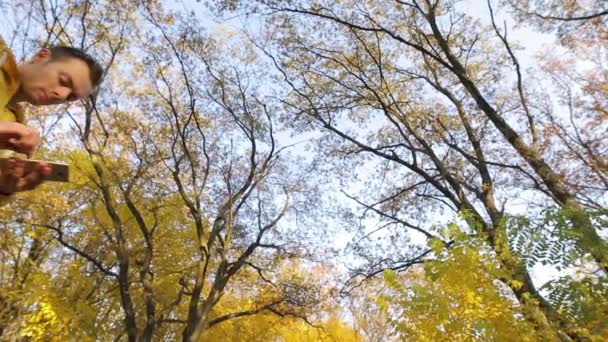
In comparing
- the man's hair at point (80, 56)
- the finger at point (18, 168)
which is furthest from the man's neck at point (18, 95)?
the finger at point (18, 168)

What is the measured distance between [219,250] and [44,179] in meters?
10.8

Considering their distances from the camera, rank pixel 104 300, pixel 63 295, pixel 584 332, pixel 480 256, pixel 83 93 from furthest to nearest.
A: pixel 104 300, pixel 63 295, pixel 480 256, pixel 584 332, pixel 83 93

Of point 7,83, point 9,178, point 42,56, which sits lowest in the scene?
point 9,178

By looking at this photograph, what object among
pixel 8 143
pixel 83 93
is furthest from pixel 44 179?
pixel 83 93

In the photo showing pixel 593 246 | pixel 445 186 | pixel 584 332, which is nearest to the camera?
pixel 584 332

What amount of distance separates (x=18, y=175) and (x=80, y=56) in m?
0.42

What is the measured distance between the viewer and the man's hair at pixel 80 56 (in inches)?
52.9

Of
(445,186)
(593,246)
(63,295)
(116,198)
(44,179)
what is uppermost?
(116,198)

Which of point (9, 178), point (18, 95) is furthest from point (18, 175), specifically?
point (18, 95)

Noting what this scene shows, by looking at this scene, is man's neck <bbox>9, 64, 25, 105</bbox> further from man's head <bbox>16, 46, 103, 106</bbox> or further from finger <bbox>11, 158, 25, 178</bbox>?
finger <bbox>11, 158, 25, 178</bbox>

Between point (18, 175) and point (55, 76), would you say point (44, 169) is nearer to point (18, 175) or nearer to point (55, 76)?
point (18, 175)

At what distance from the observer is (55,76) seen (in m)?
1.30

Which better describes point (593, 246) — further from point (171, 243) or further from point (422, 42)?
point (171, 243)

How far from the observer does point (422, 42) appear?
975 cm
